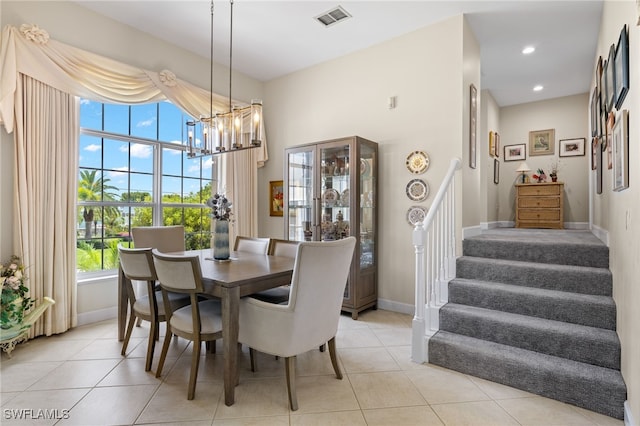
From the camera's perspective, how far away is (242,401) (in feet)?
6.89

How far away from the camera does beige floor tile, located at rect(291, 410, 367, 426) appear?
190cm

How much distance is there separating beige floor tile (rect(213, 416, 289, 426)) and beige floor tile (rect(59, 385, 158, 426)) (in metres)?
0.52

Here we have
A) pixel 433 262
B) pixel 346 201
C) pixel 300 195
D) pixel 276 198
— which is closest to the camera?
pixel 433 262

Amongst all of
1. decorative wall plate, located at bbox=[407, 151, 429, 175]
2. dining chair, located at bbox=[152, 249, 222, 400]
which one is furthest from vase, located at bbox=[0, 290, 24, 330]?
decorative wall plate, located at bbox=[407, 151, 429, 175]

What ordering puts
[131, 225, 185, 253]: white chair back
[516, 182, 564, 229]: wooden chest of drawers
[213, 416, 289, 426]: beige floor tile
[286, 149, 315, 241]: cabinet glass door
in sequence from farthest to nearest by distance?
[516, 182, 564, 229]: wooden chest of drawers → [286, 149, 315, 241]: cabinet glass door → [131, 225, 185, 253]: white chair back → [213, 416, 289, 426]: beige floor tile

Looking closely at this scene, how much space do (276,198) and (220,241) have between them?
2293 millimetres

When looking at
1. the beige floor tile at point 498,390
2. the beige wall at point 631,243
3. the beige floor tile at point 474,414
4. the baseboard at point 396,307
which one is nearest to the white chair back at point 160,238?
the baseboard at point 396,307

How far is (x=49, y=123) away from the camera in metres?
3.13

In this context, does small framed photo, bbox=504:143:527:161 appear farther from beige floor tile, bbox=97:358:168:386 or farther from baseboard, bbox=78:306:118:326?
baseboard, bbox=78:306:118:326

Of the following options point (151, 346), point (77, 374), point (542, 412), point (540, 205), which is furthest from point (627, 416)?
point (540, 205)

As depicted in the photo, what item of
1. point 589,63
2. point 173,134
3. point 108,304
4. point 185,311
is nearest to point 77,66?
point 173,134

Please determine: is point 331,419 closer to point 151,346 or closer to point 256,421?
point 256,421

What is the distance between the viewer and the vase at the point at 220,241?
113 inches

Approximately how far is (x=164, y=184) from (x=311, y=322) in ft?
9.99
